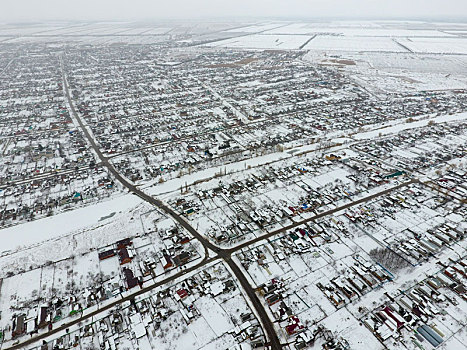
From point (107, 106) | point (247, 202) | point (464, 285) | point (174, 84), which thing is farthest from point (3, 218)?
point (174, 84)

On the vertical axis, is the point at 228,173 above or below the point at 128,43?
below

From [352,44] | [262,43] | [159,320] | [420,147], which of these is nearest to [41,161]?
[159,320]

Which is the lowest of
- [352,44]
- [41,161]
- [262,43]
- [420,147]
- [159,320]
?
[159,320]

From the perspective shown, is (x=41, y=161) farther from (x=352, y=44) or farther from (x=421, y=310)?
(x=352, y=44)

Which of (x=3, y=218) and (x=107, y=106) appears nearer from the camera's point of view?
(x=3, y=218)

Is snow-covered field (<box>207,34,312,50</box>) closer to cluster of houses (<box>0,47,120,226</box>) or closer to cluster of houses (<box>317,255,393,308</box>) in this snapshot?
cluster of houses (<box>0,47,120,226</box>)

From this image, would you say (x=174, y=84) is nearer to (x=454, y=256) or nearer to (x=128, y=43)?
(x=454, y=256)

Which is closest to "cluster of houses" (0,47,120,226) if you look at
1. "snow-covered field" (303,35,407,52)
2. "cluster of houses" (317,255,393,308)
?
"cluster of houses" (317,255,393,308)

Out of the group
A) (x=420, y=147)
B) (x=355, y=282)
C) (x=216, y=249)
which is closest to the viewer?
(x=355, y=282)

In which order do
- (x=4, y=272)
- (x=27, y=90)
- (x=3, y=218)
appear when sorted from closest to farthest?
1. (x=4, y=272)
2. (x=3, y=218)
3. (x=27, y=90)
